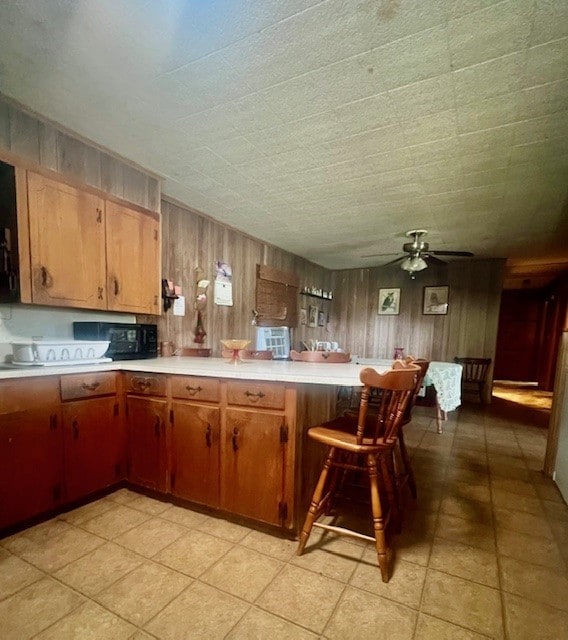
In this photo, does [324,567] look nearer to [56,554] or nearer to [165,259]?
[56,554]

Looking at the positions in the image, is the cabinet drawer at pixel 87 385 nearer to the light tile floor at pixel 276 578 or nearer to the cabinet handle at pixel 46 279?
the cabinet handle at pixel 46 279

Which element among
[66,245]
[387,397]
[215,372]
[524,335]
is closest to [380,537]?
[387,397]

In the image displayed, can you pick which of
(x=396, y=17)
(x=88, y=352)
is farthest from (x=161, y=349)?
(x=396, y=17)

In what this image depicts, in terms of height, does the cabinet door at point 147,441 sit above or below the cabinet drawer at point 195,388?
below

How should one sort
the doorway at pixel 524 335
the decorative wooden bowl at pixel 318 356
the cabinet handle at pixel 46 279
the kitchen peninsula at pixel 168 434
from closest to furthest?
the kitchen peninsula at pixel 168 434 < the cabinet handle at pixel 46 279 < the decorative wooden bowl at pixel 318 356 < the doorway at pixel 524 335

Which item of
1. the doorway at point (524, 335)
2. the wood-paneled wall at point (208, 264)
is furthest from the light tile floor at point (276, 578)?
the doorway at point (524, 335)

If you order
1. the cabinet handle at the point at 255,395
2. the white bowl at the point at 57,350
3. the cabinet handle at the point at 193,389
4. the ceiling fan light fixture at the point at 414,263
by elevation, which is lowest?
the cabinet handle at the point at 193,389

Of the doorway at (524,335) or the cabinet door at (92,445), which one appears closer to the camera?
the cabinet door at (92,445)

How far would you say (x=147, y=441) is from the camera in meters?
2.02

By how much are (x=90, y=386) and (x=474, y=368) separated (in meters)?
5.51

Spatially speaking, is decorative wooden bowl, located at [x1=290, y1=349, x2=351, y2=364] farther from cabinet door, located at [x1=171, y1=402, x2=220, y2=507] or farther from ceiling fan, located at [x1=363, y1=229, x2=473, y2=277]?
ceiling fan, located at [x1=363, y1=229, x2=473, y2=277]

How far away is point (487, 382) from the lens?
5.11 metres

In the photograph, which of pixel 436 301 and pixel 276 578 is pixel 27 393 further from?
pixel 436 301

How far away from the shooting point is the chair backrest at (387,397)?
4.36 feet
